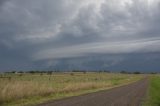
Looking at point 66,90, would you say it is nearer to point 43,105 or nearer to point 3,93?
point 3,93

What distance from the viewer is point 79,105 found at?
20.5 metres

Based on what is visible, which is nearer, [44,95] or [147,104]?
[147,104]

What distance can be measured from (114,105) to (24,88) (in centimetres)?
866

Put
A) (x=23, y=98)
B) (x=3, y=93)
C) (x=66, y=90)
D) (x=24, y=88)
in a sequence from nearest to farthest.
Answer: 1. (x=3, y=93)
2. (x=23, y=98)
3. (x=24, y=88)
4. (x=66, y=90)

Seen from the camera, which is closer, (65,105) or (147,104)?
(65,105)

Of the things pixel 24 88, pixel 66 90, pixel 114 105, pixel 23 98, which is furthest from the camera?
pixel 66 90

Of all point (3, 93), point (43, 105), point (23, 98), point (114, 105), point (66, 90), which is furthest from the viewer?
point (66, 90)

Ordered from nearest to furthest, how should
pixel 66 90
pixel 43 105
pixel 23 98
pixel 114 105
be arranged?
pixel 43 105
pixel 114 105
pixel 23 98
pixel 66 90

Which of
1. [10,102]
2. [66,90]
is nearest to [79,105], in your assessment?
[10,102]

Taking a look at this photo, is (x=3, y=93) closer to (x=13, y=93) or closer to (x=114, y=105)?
(x=13, y=93)

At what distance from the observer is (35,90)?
2817 centimetres

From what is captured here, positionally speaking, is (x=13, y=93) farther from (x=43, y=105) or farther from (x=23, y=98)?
(x=43, y=105)

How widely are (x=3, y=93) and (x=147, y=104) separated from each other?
10165 millimetres

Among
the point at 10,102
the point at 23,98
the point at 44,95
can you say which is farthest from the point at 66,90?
the point at 10,102
